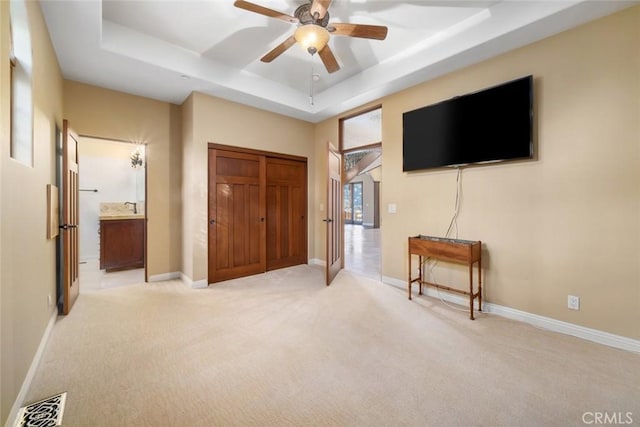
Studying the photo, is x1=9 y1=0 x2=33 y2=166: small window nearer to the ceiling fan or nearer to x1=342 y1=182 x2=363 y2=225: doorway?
the ceiling fan

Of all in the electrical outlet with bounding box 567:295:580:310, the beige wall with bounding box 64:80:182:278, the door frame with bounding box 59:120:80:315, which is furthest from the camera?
the beige wall with bounding box 64:80:182:278

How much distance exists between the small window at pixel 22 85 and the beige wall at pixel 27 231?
0.09m

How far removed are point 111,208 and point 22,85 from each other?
4316 millimetres

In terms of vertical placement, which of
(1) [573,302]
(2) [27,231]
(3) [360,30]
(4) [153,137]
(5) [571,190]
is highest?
(3) [360,30]

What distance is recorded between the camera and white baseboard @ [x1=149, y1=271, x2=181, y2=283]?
13.4 feet

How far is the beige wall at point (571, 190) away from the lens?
2.23m

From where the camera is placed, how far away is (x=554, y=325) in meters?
2.56

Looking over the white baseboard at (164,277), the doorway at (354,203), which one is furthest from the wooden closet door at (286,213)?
the doorway at (354,203)

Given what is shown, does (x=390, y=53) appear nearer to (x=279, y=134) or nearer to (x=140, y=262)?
(x=279, y=134)

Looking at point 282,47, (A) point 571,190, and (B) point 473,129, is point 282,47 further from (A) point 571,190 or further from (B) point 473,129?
(A) point 571,190

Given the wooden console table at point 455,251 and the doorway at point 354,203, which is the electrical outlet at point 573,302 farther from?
the doorway at point 354,203

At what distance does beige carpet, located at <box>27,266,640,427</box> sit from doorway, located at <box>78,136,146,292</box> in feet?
6.29

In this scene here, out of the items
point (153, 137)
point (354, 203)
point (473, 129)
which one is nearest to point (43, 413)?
point (153, 137)

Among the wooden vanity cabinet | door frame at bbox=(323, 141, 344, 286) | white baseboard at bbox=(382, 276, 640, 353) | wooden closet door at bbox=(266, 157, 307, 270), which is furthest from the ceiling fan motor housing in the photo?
the wooden vanity cabinet
